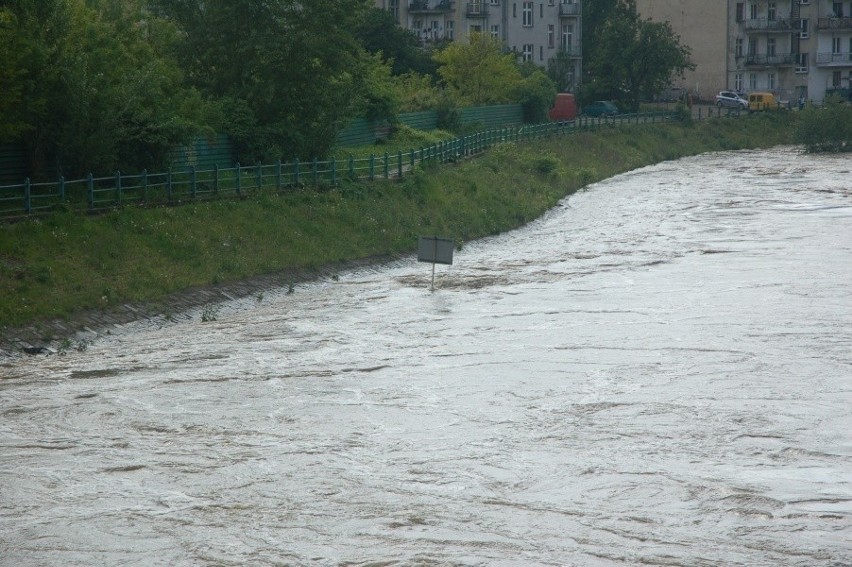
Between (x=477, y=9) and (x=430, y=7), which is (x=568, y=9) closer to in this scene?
(x=477, y=9)

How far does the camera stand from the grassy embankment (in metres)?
31.0

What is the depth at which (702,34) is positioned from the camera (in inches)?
4183

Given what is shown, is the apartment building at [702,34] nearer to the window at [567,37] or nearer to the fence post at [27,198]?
the window at [567,37]

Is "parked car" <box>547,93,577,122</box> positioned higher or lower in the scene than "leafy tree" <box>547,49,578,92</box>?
lower

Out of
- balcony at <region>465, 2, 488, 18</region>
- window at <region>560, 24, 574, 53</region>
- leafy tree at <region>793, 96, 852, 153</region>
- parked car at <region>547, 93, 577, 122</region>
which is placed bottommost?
leafy tree at <region>793, 96, 852, 153</region>

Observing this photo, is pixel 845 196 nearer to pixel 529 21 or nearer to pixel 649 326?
pixel 649 326

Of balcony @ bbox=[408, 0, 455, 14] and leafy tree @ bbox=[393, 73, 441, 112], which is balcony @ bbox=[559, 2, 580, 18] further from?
leafy tree @ bbox=[393, 73, 441, 112]

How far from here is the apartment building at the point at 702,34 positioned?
10569 cm

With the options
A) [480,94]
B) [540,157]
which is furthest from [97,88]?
[480,94]

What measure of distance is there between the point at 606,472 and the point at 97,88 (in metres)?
23.6

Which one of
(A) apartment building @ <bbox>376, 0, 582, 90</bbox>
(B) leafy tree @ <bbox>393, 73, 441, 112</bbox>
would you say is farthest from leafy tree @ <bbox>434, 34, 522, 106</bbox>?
(A) apartment building @ <bbox>376, 0, 582, 90</bbox>

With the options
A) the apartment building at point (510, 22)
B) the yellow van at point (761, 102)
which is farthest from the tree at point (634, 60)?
the apartment building at point (510, 22)

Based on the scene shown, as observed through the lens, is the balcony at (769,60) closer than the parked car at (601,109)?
No

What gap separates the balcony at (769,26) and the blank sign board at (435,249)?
248ft
